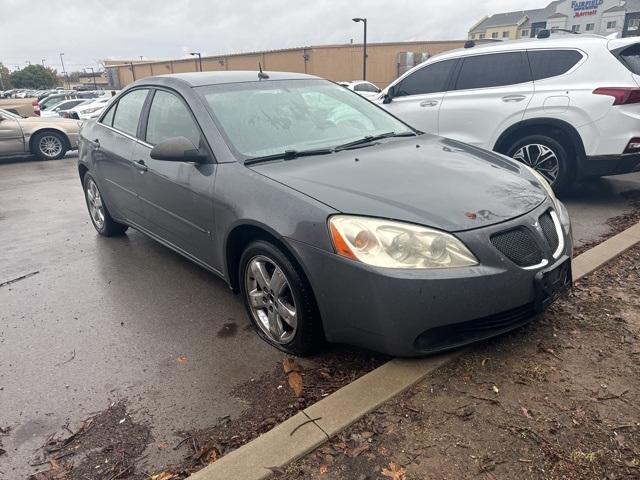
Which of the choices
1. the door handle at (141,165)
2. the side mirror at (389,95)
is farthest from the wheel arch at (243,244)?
the side mirror at (389,95)

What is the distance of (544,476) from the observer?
1.87 m

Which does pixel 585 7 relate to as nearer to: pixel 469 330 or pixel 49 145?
pixel 49 145

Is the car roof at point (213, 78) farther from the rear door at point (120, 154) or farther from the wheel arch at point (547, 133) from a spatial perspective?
the wheel arch at point (547, 133)

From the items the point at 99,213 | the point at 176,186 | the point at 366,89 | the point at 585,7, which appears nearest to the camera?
the point at 176,186

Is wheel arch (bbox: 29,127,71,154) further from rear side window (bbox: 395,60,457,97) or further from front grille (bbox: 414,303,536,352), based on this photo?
front grille (bbox: 414,303,536,352)

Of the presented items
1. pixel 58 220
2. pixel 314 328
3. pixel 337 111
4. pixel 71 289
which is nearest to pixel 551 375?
pixel 314 328

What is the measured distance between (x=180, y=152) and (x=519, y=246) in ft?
6.90

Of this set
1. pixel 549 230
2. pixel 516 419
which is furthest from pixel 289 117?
pixel 516 419

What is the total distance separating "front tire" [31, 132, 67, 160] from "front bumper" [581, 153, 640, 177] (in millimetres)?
11916

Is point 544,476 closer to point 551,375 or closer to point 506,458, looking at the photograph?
point 506,458

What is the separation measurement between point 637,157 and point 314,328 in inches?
176

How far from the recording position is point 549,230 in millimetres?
2652

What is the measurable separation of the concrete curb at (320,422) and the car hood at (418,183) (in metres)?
0.76

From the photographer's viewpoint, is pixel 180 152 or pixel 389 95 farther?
pixel 389 95
